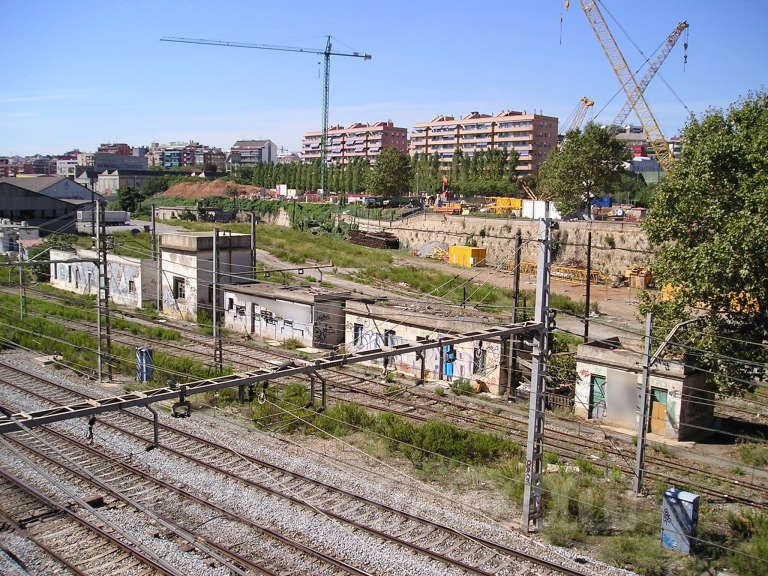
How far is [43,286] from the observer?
1582 inches

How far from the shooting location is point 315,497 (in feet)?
38.2

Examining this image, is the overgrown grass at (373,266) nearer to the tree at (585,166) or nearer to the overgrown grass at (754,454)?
the overgrown grass at (754,454)

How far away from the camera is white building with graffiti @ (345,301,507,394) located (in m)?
20.3

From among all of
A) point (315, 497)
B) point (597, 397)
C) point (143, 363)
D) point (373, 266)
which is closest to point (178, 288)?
point (143, 363)

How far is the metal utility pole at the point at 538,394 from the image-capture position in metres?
10.5

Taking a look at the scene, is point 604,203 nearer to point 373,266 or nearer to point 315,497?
point 373,266

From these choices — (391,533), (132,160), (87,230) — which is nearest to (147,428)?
(391,533)

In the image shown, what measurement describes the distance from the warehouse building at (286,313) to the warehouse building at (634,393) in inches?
415

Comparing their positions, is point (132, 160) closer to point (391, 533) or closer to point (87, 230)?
point (87, 230)

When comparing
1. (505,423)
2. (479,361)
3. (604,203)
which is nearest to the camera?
(505,423)

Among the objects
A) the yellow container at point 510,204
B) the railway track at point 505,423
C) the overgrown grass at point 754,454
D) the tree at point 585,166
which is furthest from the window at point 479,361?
the yellow container at point 510,204

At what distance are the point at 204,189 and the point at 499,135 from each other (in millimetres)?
57385

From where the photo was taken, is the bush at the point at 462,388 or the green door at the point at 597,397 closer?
→ the green door at the point at 597,397

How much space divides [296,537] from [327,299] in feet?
50.8
